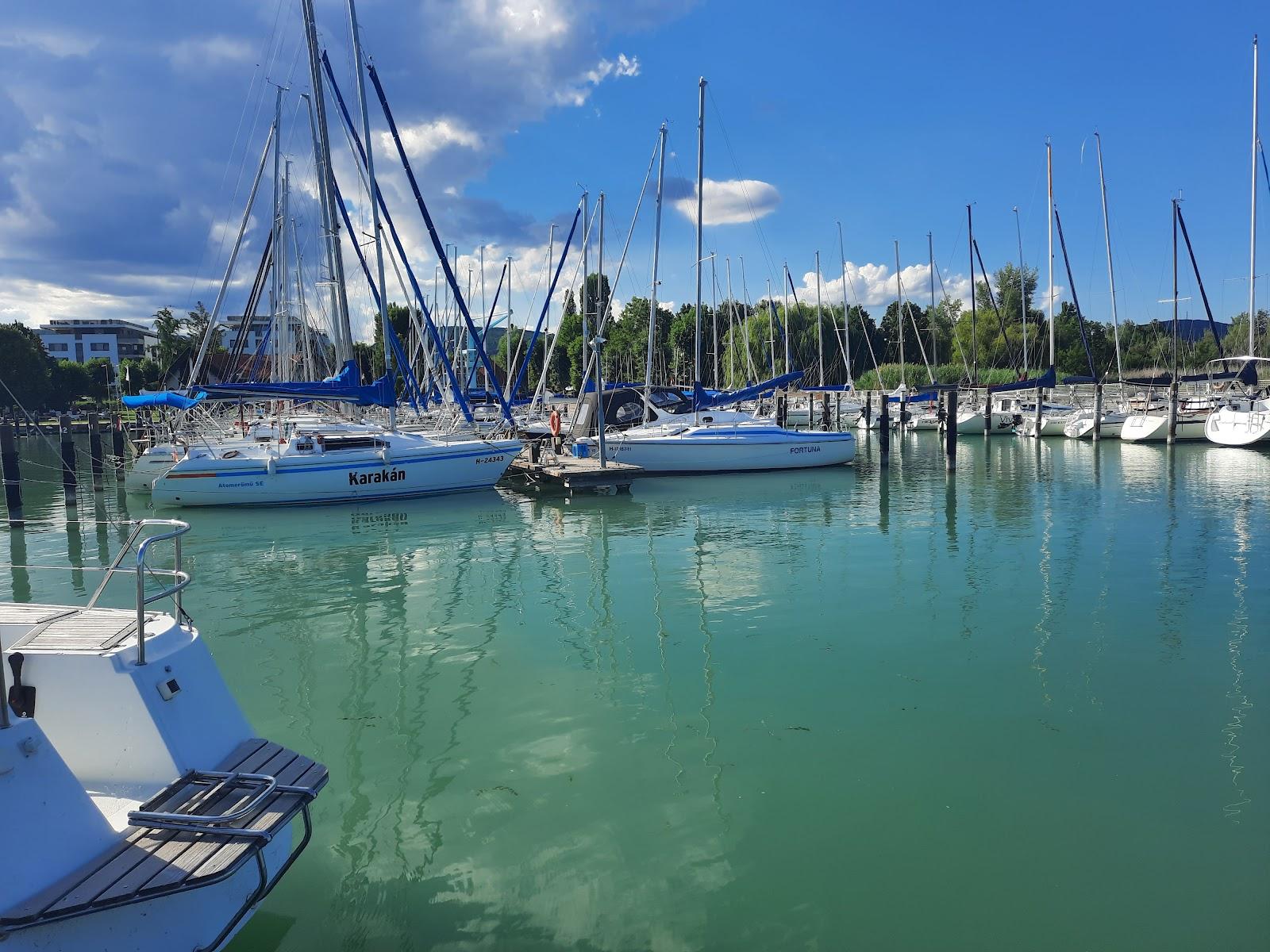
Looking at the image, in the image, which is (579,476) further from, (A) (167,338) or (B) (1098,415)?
(A) (167,338)

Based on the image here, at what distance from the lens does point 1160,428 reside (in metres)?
37.2

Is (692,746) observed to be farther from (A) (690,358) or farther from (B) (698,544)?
(A) (690,358)

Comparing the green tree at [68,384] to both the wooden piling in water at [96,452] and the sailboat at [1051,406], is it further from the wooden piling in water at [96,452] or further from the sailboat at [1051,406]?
the sailboat at [1051,406]

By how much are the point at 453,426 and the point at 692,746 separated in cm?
1975

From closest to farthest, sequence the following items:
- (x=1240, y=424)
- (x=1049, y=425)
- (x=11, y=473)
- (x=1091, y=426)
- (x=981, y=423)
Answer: (x=11, y=473) < (x=1240, y=424) < (x=1091, y=426) < (x=1049, y=425) < (x=981, y=423)

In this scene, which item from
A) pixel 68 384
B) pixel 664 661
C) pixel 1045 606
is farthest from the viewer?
pixel 68 384

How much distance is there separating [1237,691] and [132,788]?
9.09m

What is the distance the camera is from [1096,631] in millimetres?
Result: 9844

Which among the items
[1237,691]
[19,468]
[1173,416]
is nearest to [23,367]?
[19,468]

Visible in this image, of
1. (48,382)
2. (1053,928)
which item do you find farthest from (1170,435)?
(48,382)

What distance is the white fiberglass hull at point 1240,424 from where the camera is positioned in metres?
33.8

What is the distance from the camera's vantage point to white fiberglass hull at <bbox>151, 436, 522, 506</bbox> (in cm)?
2122

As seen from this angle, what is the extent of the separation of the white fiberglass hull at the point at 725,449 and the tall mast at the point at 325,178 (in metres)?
9.34

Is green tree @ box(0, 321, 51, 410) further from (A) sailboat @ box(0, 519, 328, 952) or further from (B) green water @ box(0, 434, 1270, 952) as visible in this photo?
(A) sailboat @ box(0, 519, 328, 952)
